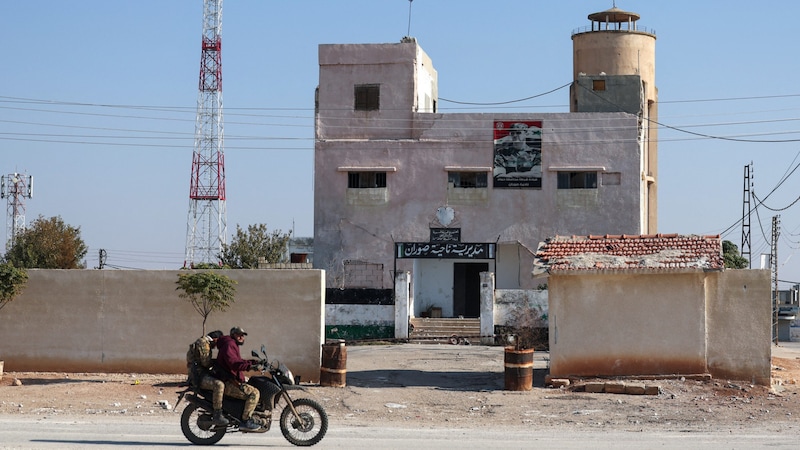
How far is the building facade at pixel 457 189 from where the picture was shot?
145 feet

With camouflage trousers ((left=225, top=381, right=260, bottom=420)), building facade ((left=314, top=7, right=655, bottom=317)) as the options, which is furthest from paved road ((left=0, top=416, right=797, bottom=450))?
building facade ((left=314, top=7, right=655, bottom=317))

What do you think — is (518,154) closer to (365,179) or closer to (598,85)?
(598,85)

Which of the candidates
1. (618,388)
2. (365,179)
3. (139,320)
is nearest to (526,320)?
(365,179)

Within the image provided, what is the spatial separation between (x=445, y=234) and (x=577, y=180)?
18.5ft

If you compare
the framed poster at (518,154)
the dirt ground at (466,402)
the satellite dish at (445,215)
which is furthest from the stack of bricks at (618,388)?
the framed poster at (518,154)

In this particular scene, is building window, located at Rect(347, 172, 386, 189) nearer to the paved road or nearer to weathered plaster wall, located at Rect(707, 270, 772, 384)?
weathered plaster wall, located at Rect(707, 270, 772, 384)

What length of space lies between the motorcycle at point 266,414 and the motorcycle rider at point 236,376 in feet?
0.27

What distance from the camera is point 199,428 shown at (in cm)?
1477

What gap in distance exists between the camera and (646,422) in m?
18.2

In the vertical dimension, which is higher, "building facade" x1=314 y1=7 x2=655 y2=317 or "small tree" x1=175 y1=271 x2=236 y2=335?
"building facade" x1=314 y1=7 x2=655 y2=317

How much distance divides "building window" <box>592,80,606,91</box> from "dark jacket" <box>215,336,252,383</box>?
34.7 m

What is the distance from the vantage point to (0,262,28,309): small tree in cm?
2298

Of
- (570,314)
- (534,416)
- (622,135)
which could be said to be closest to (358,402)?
(534,416)

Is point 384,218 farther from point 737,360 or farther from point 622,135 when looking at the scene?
point 737,360
